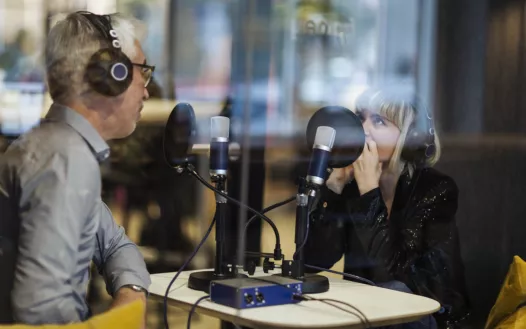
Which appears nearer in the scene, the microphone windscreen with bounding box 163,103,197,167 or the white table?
the white table

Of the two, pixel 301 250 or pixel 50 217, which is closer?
pixel 50 217

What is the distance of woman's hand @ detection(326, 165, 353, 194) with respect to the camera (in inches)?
104

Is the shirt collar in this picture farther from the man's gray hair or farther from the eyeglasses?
the eyeglasses

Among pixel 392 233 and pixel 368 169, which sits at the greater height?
pixel 368 169

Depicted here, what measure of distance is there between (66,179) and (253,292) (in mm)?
526

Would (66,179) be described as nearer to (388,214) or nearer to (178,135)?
(178,135)

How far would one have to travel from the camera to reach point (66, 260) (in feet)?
5.56

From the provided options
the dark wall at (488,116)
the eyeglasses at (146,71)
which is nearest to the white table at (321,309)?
the eyeglasses at (146,71)

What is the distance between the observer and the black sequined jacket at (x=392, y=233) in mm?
2674

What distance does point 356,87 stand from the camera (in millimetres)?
3068

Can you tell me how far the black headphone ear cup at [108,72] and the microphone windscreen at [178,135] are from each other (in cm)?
36

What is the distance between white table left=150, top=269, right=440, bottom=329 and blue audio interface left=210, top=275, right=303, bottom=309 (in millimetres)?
18

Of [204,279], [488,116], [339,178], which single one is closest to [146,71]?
[204,279]

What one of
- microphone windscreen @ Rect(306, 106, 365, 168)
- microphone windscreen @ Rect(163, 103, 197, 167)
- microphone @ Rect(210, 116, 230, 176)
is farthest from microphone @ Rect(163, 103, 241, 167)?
microphone windscreen @ Rect(306, 106, 365, 168)
